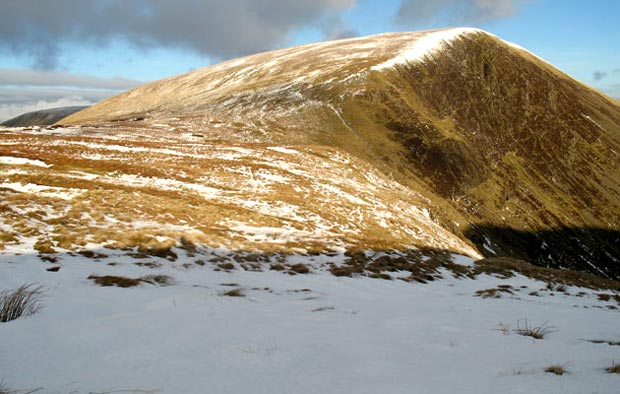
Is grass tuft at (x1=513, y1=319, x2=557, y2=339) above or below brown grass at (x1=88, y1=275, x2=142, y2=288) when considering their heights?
below

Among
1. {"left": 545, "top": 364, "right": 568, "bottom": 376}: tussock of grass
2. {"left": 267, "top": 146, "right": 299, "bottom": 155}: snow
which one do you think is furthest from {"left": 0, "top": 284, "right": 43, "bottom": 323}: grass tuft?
{"left": 267, "top": 146, "right": 299, "bottom": 155}: snow

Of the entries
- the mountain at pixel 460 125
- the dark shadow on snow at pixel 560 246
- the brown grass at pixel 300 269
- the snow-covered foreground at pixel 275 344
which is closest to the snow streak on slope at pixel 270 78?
the mountain at pixel 460 125

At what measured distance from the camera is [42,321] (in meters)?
7.34

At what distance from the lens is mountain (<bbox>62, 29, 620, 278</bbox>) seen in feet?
255

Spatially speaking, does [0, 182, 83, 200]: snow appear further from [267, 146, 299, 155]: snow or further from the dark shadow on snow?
the dark shadow on snow

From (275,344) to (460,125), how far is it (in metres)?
111

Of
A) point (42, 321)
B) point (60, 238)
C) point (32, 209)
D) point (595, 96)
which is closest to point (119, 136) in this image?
point (32, 209)

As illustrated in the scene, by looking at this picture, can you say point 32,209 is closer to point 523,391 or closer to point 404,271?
point 404,271

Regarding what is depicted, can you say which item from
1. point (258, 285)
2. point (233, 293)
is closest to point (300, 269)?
point (258, 285)

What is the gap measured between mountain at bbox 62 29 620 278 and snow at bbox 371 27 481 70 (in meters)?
0.80

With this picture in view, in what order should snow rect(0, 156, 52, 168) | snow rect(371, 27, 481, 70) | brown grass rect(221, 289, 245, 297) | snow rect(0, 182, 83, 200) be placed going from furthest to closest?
snow rect(371, 27, 481, 70), snow rect(0, 156, 52, 168), snow rect(0, 182, 83, 200), brown grass rect(221, 289, 245, 297)

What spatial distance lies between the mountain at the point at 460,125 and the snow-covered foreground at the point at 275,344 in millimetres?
40426

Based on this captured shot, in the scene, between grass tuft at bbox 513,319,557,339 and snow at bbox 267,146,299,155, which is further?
snow at bbox 267,146,299,155

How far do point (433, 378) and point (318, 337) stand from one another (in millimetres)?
2519
